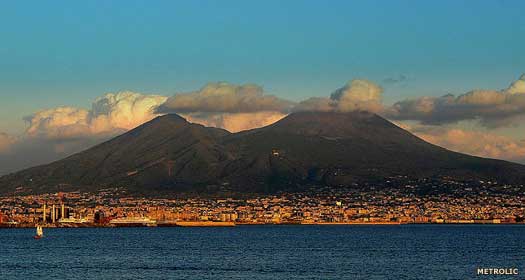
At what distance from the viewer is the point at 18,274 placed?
4515 inches

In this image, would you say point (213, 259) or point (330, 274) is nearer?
point (330, 274)

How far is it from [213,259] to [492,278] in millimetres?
48656

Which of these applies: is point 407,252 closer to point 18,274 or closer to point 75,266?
point 75,266

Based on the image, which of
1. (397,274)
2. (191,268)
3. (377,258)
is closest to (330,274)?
(397,274)

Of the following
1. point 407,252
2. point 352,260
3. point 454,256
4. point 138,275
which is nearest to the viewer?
point 138,275

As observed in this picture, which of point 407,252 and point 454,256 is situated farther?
point 407,252

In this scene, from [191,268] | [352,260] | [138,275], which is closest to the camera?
[138,275]

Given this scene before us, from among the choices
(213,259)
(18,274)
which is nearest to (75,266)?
(18,274)

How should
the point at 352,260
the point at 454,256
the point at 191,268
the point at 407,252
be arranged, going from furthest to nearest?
the point at 407,252 → the point at 454,256 → the point at 352,260 → the point at 191,268

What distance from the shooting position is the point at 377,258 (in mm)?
142750

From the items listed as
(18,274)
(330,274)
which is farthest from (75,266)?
(330,274)

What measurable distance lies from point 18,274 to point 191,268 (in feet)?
71.2

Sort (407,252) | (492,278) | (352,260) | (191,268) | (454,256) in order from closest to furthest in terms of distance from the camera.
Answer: (492,278)
(191,268)
(352,260)
(454,256)
(407,252)

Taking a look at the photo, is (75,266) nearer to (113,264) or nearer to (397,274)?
(113,264)
